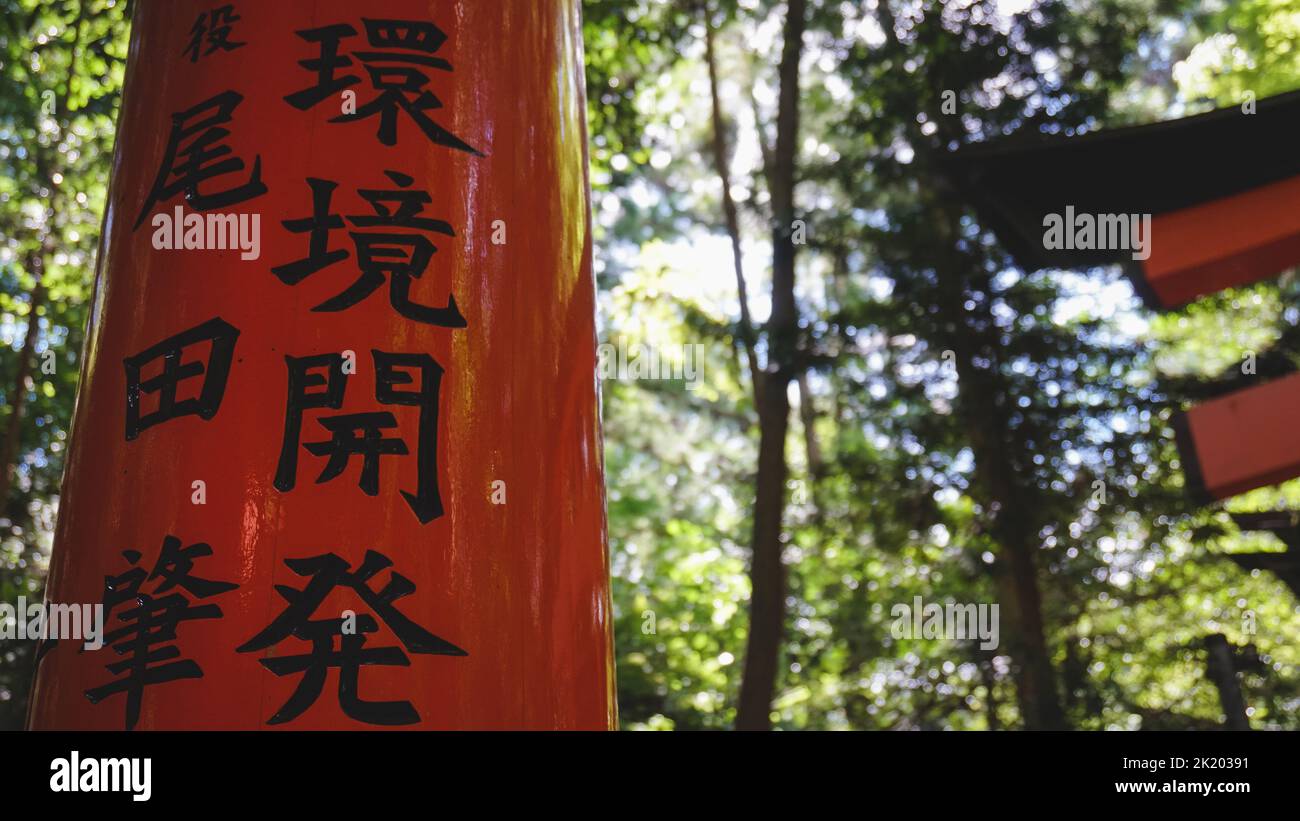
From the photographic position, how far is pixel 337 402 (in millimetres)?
2361

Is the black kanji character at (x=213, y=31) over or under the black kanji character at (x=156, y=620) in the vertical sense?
over

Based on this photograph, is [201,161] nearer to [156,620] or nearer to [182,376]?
[182,376]

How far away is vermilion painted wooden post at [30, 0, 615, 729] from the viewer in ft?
7.43

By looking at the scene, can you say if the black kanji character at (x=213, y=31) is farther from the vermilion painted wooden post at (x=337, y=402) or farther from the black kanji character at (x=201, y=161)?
the black kanji character at (x=201, y=161)

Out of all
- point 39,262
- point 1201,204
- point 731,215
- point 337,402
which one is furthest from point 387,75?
point 731,215

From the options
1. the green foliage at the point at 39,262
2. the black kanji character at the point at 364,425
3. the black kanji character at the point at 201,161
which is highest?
the green foliage at the point at 39,262

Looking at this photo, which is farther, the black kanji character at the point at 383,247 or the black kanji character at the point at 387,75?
the black kanji character at the point at 387,75

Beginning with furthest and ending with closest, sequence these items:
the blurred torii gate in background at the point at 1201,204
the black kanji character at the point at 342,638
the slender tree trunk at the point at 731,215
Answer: the slender tree trunk at the point at 731,215, the blurred torii gate in background at the point at 1201,204, the black kanji character at the point at 342,638

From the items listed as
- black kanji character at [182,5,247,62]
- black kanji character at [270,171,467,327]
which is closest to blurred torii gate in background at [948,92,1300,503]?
black kanji character at [270,171,467,327]

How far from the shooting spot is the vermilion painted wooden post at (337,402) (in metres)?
2.27

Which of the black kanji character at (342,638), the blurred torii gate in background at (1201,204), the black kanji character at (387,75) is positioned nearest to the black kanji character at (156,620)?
the black kanji character at (342,638)

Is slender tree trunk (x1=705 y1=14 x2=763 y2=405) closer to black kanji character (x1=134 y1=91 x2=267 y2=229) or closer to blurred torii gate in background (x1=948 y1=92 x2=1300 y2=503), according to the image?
blurred torii gate in background (x1=948 y1=92 x2=1300 y2=503)
